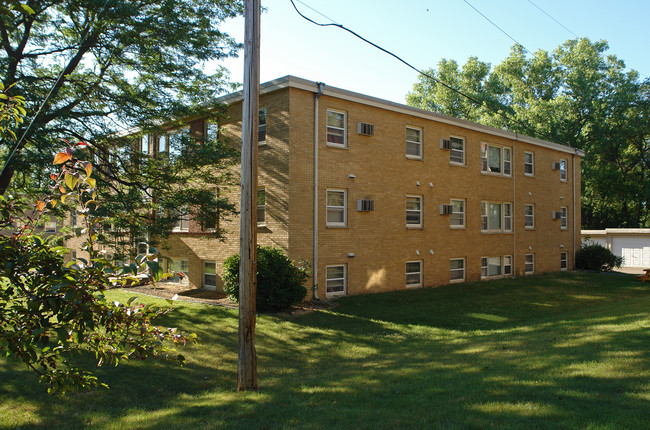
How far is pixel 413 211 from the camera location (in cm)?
2077

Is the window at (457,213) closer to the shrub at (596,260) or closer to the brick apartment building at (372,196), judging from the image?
the brick apartment building at (372,196)

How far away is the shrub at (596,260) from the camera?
30.2 metres

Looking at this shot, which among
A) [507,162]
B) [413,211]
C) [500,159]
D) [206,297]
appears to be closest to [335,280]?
[206,297]

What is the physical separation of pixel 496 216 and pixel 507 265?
8.79 ft

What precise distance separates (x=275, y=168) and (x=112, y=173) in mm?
5118

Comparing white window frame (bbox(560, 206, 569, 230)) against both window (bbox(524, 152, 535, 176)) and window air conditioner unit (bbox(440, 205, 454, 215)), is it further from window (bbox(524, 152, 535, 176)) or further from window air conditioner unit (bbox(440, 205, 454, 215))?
window air conditioner unit (bbox(440, 205, 454, 215))

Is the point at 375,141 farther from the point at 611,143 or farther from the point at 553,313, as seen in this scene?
the point at 611,143

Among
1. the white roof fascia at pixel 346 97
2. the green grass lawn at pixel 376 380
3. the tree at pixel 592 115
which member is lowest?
the green grass lawn at pixel 376 380

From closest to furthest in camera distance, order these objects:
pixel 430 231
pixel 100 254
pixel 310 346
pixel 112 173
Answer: pixel 100 254 → pixel 310 346 → pixel 112 173 → pixel 430 231

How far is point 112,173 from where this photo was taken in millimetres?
Result: 14969

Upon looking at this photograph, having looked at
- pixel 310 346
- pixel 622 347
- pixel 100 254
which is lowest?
pixel 310 346

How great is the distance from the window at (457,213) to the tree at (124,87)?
37.6 ft

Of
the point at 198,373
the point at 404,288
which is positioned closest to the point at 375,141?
the point at 404,288

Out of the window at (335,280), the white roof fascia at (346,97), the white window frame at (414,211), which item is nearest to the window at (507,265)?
the white roof fascia at (346,97)
